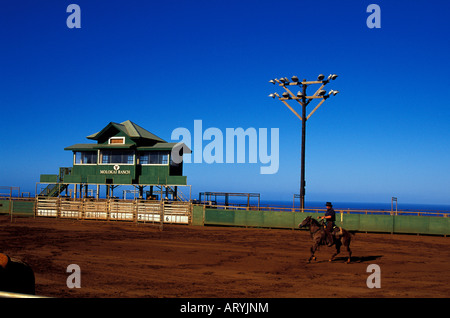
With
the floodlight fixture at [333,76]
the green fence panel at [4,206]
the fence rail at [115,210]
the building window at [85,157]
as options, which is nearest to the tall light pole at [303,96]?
the floodlight fixture at [333,76]

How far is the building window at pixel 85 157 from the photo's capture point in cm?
4078

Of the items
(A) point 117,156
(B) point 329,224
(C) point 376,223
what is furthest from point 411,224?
(A) point 117,156

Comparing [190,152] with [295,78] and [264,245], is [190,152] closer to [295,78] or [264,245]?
[295,78]

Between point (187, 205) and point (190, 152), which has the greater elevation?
point (190, 152)

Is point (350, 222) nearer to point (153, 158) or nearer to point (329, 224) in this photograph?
point (329, 224)

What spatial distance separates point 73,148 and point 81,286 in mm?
33111

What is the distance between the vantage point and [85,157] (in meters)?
41.0

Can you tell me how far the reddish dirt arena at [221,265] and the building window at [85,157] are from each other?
16.7 meters

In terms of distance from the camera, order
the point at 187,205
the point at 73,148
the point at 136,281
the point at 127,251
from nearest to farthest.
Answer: the point at 136,281 → the point at 127,251 → the point at 187,205 → the point at 73,148

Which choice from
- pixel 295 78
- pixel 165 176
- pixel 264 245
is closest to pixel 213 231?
pixel 264 245

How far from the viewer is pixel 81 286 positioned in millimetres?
10406

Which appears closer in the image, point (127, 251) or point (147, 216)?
point (127, 251)

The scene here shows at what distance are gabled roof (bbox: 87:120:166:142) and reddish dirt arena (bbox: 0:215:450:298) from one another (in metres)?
16.7

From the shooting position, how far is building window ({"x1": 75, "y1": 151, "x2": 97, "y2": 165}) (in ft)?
134
